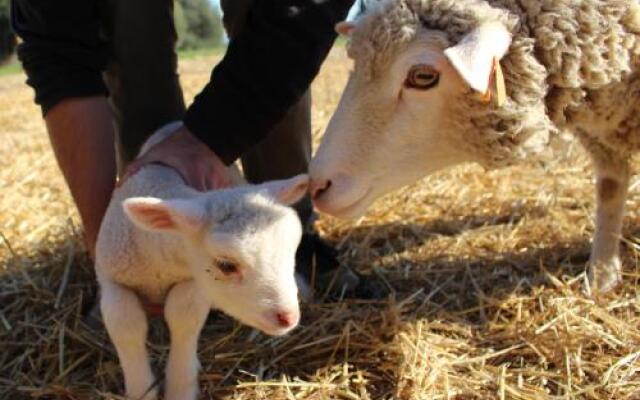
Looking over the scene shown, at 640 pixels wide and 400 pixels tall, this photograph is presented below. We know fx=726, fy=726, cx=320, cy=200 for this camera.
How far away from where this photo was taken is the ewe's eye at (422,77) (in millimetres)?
1684

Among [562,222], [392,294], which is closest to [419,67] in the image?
[392,294]

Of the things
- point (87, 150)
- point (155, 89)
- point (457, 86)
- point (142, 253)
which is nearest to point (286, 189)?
point (142, 253)

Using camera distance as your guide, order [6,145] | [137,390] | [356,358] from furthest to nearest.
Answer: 1. [6,145]
2. [356,358]
3. [137,390]

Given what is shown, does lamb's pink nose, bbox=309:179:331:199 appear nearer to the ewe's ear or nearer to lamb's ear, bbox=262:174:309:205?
lamb's ear, bbox=262:174:309:205

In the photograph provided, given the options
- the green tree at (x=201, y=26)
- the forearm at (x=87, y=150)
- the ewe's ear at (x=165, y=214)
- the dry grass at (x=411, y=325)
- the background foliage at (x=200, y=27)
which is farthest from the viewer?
the green tree at (x=201, y=26)

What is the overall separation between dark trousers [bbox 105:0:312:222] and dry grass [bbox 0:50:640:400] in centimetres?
45

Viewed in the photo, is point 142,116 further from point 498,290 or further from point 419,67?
point 498,290

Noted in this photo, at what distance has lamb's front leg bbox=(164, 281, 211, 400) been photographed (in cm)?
163

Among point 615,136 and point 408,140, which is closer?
point 408,140

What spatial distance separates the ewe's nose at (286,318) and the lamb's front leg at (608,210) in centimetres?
125

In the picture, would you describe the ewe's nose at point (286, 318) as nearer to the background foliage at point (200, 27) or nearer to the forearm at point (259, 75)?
the forearm at point (259, 75)

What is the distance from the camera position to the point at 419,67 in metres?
1.68

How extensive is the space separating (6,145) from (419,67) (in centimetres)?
443

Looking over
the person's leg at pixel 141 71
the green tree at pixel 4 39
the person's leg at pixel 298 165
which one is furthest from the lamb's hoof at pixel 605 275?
the green tree at pixel 4 39
